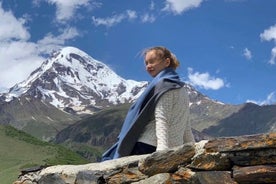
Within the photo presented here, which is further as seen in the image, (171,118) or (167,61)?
(167,61)

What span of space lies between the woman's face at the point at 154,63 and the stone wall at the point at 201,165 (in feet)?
4.14

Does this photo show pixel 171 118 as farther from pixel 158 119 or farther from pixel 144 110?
pixel 144 110

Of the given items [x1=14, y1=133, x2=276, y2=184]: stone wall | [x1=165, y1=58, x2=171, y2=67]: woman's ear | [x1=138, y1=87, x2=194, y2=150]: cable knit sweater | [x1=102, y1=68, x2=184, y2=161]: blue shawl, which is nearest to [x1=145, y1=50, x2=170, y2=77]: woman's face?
[x1=165, y1=58, x2=171, y2=67]: woman's ear

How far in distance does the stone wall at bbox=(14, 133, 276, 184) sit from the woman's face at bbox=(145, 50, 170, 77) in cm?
126

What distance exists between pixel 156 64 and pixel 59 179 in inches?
82.1

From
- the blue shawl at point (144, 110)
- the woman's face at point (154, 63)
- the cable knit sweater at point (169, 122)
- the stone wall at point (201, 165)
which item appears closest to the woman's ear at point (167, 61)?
the woman's face at point (154, 63)

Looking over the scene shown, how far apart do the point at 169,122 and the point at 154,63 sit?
2.92ft

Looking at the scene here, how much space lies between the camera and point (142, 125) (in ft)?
22.2

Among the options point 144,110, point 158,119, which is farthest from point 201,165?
point 144,110

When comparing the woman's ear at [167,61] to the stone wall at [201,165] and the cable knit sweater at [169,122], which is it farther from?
the stone wall at [201,165]

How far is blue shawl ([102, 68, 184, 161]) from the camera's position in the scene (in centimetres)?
671

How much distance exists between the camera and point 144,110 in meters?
6.72

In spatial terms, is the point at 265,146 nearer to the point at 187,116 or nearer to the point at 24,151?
the point at 187,116

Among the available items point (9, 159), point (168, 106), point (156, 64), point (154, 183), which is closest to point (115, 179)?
point (154, 183)
